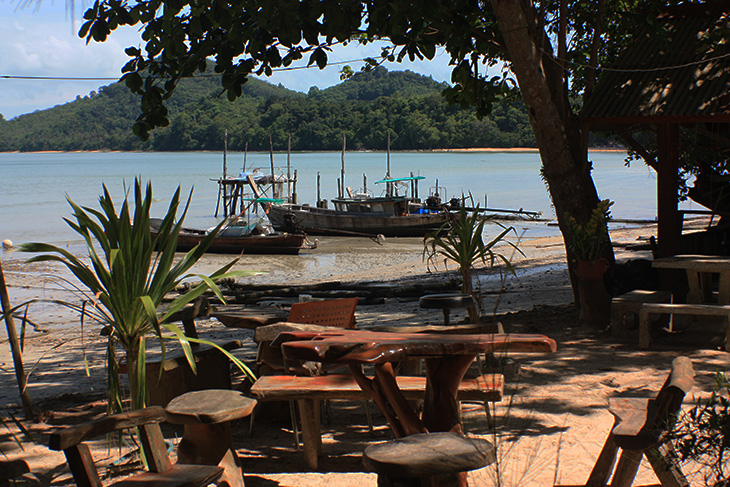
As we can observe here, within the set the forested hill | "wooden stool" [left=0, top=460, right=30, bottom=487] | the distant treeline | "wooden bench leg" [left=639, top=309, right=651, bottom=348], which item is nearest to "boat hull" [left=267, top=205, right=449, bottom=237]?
"wooden bench leg" [left=639, top=309, right=651, bottom=348]

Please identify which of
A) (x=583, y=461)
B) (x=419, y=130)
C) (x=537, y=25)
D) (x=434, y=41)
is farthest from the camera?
(x=419, y=130)

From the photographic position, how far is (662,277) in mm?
7109

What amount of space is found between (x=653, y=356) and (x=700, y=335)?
36.3 inches

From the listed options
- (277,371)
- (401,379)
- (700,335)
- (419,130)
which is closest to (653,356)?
(700,335)

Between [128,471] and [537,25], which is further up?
[537,25]

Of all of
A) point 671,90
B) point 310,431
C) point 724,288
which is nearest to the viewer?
point 310,431

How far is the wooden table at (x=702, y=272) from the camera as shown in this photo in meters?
5.63

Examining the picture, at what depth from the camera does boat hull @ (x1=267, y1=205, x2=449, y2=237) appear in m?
25.8

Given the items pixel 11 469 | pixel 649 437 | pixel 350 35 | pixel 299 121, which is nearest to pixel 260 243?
pixel 350 35

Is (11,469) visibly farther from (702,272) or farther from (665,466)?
(702,272)

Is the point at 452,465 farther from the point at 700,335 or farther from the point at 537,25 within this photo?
the point at 537,25

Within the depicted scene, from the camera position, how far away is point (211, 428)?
9.67ft

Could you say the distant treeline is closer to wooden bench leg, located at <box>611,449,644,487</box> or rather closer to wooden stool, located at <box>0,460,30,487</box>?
wooden bench leg, located at <box>611,449,644,487</box>

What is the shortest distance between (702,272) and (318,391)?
426 cm
